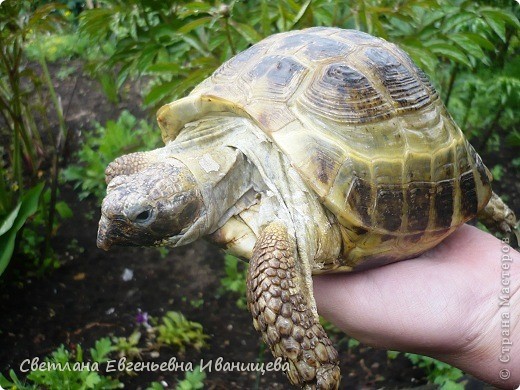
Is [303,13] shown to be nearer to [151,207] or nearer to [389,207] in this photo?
[389,207]

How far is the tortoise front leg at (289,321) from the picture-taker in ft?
4.85

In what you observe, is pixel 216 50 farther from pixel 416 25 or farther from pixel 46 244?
pixel 46 244

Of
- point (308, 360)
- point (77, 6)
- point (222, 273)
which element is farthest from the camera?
point (77, 6)

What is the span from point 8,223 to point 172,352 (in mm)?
1086

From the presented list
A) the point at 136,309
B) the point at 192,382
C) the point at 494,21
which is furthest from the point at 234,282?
the point at 494,21

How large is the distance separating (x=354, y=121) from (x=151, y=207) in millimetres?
707

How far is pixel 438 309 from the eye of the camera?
6.17ft

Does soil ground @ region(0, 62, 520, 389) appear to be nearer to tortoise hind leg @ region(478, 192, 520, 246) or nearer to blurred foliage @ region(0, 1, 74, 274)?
blurred foliage @ region(0, 1, 74, 274)

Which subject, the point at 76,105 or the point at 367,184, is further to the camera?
the point at 76,105

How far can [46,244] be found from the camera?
3.05m

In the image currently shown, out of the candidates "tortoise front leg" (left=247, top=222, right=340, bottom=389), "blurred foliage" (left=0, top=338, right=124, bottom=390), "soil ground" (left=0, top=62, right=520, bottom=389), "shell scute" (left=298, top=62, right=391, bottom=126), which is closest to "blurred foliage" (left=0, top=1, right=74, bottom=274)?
"soil ground" (left=0, top=62, right=520, bottom=389)

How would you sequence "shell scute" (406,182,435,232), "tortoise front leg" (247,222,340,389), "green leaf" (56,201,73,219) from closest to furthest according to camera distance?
"tortoise front leg" (247,222,340,389) < "shell scute" (406,182,435,232) < "green leaf" (56,201,73,219)

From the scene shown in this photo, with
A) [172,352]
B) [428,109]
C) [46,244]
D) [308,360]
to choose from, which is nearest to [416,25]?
[428,109]

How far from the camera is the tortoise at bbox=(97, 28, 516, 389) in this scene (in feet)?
5.08
